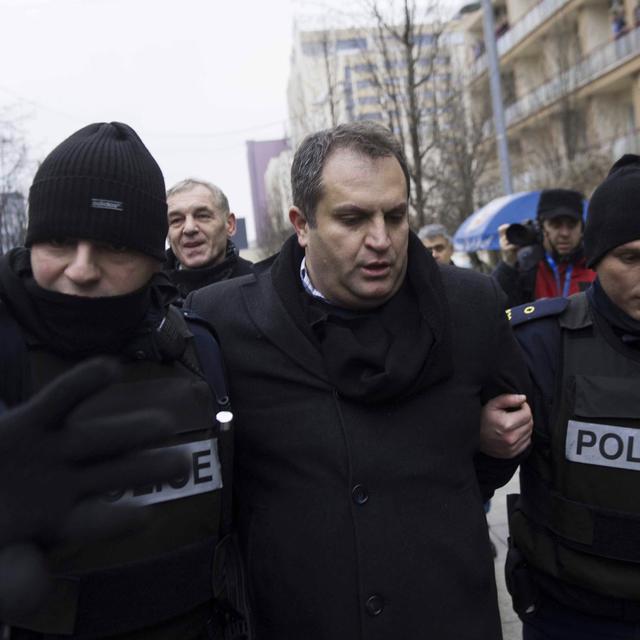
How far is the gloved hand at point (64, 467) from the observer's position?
1.05 metres

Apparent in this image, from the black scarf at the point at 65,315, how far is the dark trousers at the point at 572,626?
1.48 meters

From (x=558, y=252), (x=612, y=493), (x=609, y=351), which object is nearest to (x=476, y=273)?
(x=609, y=351)

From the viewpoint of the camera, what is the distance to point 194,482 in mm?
1676

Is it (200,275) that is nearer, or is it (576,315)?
(576,315)

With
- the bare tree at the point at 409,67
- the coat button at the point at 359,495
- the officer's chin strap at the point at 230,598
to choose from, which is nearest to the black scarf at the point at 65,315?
the officer's chin strap at the point at 230,598

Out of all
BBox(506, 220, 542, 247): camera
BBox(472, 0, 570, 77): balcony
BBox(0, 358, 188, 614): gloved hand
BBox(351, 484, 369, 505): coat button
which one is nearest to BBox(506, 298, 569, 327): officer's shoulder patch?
BBox(351, 484, 369, 505): coat button

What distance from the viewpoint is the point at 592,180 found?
1545 centimetres

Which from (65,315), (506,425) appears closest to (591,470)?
(506,425)

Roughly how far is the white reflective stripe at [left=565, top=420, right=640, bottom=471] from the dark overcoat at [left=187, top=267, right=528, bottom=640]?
312mm

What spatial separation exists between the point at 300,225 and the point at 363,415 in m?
0.57

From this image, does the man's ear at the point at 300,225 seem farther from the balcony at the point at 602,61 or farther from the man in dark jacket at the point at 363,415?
the balcony at the point at 602,61

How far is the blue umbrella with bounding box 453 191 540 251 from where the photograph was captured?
7.72 m

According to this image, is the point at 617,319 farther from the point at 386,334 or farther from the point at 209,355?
the point at 209,355

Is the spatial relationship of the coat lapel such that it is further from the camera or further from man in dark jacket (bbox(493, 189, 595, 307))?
the camera
